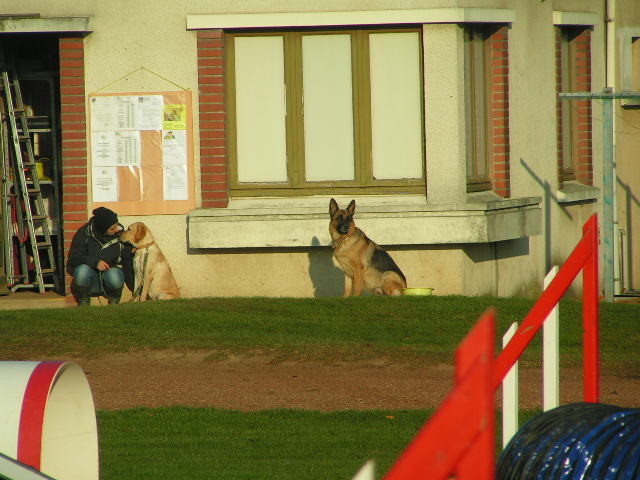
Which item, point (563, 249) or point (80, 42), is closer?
point (80, 42)

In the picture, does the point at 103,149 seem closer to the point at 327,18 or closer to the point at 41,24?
the point at 41,24

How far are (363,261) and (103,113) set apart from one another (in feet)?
11.4

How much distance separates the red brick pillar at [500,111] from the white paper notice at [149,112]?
405 cm

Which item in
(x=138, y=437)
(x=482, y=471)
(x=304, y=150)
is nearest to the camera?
(x=482, y=471)

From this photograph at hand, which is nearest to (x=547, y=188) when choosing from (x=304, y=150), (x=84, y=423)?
(x=304, y=150)

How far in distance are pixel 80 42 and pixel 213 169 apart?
2104 mm

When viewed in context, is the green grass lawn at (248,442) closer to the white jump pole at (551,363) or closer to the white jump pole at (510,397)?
the white jump pole at (510,397)

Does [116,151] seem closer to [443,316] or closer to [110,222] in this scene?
[110,222]

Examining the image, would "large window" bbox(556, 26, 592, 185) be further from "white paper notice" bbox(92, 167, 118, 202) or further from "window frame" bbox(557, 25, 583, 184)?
"white paper notice" bbox(92, 167, 118, 202)

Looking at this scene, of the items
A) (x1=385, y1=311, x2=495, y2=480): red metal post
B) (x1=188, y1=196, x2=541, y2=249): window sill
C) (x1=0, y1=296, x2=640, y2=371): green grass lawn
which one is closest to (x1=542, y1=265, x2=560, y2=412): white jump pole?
(x1=385, y1=311, x2=495, y2=480): red metal post

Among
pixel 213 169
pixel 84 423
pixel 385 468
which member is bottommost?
pixel 385 468

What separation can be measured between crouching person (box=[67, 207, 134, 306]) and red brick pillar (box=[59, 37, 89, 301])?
457mm

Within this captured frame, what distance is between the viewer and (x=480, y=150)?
47.5 ft

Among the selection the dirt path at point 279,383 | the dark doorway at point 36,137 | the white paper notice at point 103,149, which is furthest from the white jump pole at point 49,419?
the dark doorway at point 36,137
